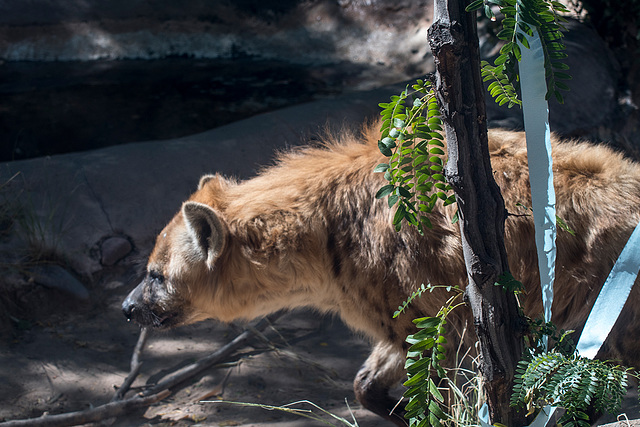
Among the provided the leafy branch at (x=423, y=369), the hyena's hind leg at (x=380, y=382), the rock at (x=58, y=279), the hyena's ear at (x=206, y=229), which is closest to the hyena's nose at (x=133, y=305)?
the hyena's ear at (x=206, y=229)

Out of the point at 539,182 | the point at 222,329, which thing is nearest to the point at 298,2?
the point at 222,329

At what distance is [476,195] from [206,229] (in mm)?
1483

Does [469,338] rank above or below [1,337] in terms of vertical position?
above

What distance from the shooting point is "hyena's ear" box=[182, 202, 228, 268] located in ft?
8.71

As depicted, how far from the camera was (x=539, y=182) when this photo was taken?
5.35 feet

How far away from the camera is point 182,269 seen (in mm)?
2893

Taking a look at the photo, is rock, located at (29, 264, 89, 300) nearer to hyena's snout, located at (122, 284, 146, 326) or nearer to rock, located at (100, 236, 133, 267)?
rock, located at (100, 236, 133, 267)

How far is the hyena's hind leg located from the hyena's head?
88 centimetres

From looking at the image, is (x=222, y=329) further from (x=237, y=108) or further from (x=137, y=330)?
(x=237, y=108)

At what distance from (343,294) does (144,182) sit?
3.00 metres

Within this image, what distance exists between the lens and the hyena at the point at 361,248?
2.48m

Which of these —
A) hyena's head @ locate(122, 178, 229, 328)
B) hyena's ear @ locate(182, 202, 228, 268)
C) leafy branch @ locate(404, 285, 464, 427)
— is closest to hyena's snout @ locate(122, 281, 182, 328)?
hyena's head @ locate(122, 178, 229, 328)

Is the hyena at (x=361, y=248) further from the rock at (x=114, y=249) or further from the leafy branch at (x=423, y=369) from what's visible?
the rock at (x=114, y=249)

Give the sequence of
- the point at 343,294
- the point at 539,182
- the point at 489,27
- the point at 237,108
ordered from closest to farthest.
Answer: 1. the point at 539,182
2. the point at 343,294
3. the point at 489,27
4. the point at 237,108
